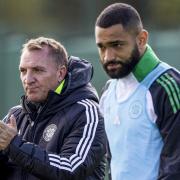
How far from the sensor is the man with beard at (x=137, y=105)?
4.63 meters

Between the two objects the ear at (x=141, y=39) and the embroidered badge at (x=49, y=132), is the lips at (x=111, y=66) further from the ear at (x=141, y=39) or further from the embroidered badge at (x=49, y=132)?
the embroidered badge at (x=49, y=132)

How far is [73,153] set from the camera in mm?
5172

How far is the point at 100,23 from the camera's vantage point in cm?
486

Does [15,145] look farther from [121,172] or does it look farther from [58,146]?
[121,172]

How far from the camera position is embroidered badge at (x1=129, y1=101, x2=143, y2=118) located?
4742mm

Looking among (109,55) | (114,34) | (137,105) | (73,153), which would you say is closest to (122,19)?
(114,34)

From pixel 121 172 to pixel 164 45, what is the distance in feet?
18.0

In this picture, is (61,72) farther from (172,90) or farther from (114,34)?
(172,90)

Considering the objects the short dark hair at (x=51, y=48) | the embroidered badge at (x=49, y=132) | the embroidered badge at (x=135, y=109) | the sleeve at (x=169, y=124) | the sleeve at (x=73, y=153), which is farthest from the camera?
the short dark hair at (x=51, y=48)

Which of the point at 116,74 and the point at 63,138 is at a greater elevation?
the point at 116,74

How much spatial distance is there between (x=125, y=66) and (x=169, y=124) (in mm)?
390

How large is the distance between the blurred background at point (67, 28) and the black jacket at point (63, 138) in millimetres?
4352

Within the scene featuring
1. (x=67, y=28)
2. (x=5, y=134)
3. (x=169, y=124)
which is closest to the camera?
(x=169, y=124)

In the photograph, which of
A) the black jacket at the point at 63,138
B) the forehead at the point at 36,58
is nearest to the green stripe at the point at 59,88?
the black jacket at the point at 63,138
